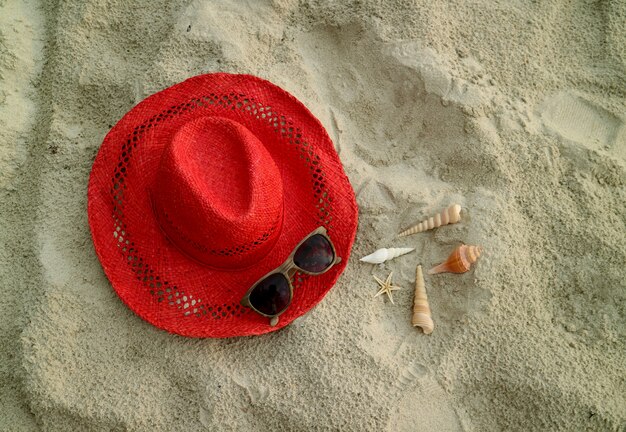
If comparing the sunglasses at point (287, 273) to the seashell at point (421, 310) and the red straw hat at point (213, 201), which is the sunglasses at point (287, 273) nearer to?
the red straw hat at point (213, 201)

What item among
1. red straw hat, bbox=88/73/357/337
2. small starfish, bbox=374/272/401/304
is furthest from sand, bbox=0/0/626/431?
red straw hat, bbox=88/73/357/337

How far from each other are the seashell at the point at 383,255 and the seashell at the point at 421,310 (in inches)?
5.4

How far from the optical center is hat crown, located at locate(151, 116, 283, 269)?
5.54 feet

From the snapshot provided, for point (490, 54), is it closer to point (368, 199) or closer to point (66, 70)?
point (368, 199)

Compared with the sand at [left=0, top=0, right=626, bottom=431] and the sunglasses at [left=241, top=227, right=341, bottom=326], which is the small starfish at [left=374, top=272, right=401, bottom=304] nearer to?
the sand at [left=0, top=0, right=626, bottom=431]

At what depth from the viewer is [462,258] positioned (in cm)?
203

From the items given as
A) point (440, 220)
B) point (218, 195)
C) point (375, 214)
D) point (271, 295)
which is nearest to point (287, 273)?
point (271, 295)

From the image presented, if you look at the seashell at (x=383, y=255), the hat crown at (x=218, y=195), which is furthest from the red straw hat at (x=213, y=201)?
the seashell at (x=383, y=255)

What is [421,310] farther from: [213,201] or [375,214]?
[213,201]

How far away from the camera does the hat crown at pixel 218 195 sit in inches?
66.5

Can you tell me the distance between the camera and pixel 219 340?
2029mm

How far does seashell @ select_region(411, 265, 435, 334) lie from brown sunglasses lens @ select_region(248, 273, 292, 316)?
1.95 feet

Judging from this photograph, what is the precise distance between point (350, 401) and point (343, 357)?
181 mm

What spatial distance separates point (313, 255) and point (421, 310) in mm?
564
